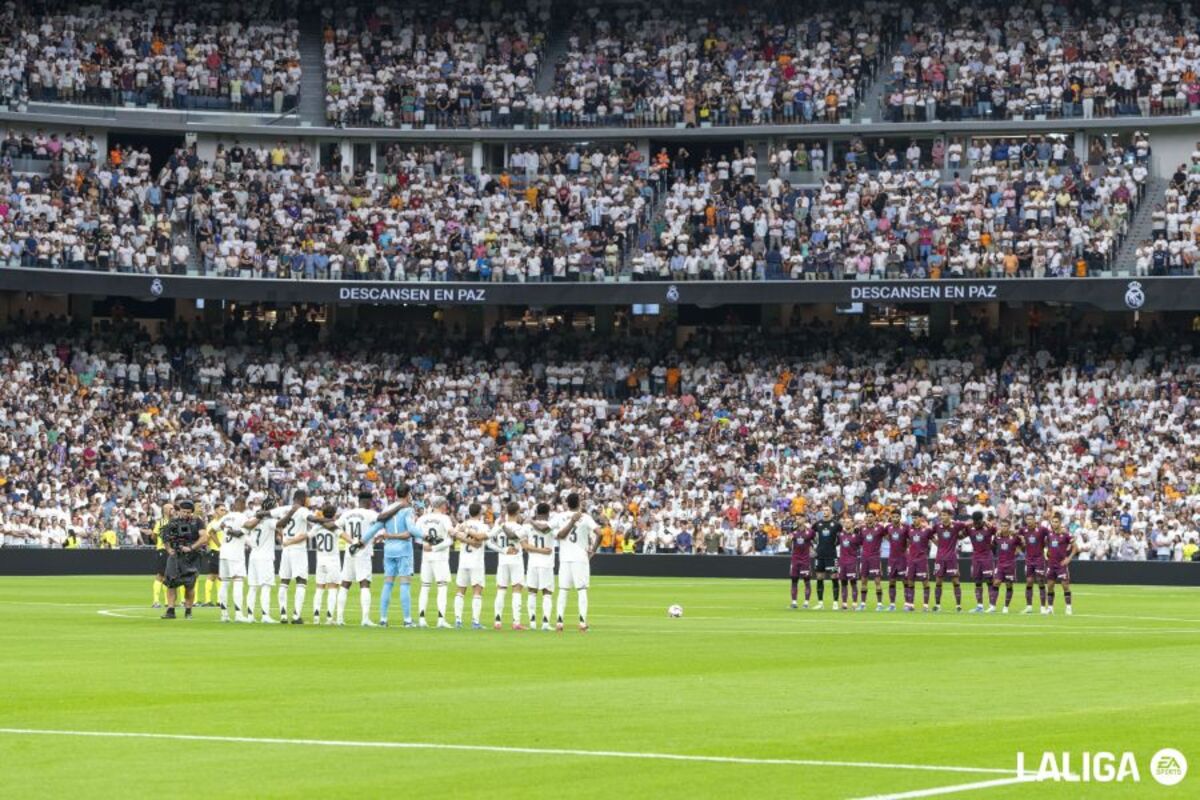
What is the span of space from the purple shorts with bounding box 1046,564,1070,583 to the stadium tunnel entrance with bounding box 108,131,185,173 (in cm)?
4192

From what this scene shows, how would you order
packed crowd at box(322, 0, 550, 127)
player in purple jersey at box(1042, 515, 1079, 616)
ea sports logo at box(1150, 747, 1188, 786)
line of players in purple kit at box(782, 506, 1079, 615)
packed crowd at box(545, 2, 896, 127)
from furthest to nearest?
packed crowd at box(322, 0, 550, 127) → packed crowd at box(545, 2, 896, 127) → line of players in purple kit at box(782, 506, 1079, 615) → player in purple jersey at box(1042, 515, 1079, 616) → ea sports logo at box(1150, 747, 1188, 786)

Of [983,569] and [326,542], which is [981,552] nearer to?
[983,569]

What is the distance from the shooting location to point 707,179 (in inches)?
2815

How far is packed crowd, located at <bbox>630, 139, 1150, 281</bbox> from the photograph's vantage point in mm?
65938

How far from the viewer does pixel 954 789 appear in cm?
1395

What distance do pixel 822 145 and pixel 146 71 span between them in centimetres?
2353

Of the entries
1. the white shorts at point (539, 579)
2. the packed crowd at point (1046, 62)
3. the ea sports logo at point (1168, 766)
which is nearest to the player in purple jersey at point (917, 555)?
the white shorts at point (539, 579)

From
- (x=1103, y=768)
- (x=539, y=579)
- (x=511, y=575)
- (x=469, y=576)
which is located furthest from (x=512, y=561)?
(x=1103, y=768)

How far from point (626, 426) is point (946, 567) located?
26.2 metres

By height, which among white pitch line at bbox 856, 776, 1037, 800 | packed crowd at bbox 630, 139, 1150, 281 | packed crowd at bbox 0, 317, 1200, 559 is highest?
packed crowd at bbox 630, 139, 1150, 281

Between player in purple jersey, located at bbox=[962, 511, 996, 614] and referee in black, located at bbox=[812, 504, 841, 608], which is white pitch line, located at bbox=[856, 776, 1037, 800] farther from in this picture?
referee in black, located at bbox=[812, 504, 841, 608]

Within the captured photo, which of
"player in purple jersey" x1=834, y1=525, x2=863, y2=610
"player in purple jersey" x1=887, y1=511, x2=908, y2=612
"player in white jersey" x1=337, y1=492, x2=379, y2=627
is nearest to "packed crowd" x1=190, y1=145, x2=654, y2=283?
"player in purple jersey" x1=887, y1=511, x2=908, y2=612

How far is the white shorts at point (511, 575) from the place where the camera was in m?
32.3

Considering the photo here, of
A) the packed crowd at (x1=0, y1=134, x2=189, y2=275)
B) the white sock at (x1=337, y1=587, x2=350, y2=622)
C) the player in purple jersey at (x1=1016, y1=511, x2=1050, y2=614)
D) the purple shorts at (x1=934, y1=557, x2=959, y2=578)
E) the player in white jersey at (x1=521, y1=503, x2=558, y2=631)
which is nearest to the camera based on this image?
the player in white jersey at (x1=521, y1=503, x2=558, y2=631)
